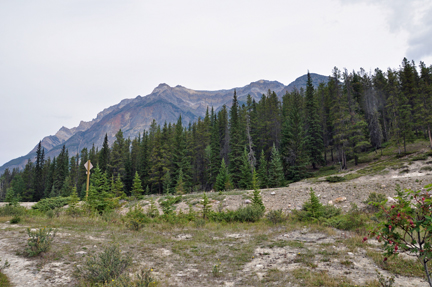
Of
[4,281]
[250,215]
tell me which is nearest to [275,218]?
[250,215]

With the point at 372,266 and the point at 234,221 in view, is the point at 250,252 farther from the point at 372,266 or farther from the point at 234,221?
the point at 234,221

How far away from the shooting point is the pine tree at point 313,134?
4359 cm

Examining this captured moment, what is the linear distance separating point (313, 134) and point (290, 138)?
312 inches

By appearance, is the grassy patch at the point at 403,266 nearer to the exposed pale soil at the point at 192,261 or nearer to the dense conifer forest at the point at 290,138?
the exposed pale soil at the point at 192,261

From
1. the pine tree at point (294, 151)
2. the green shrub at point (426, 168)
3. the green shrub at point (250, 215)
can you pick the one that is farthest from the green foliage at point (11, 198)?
the green shrub at point (426, 168)

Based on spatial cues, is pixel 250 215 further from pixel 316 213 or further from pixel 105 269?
pixel 105 269

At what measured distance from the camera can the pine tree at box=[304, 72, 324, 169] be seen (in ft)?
143

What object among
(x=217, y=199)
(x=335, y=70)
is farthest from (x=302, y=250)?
(x=335, y=70)

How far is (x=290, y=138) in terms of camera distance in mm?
41188

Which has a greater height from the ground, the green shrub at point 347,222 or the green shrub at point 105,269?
the green shrub at point 105,269

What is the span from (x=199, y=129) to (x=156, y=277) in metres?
54.6

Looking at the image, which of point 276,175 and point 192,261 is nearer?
point 192,261

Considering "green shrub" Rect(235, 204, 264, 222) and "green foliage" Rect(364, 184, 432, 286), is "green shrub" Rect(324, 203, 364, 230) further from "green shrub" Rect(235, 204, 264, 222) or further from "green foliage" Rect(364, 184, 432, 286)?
"green foliage" Rect(364, 184, 432, 286)

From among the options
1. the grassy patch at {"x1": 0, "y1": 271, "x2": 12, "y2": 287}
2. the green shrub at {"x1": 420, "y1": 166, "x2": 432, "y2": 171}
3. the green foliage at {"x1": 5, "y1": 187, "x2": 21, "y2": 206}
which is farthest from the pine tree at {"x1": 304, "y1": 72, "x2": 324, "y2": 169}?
the grassy patch at {"x1": 0, "y1": 271, "x2": 12, "y2": 287}
